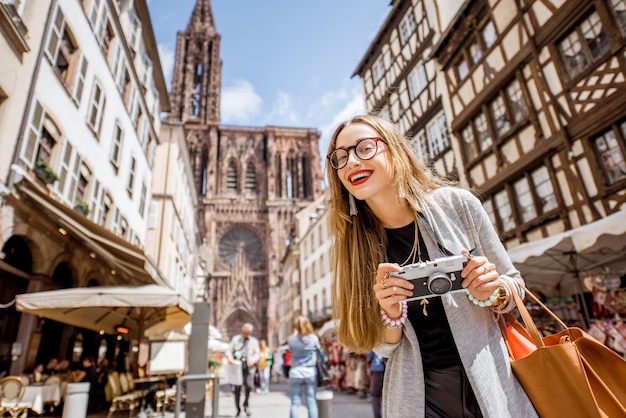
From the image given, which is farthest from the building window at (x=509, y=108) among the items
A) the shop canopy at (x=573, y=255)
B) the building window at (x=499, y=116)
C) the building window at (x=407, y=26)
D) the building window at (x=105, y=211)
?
the building window at (x=105, y=211)

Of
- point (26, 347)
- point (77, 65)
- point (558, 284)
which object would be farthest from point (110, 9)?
point (558, 284)

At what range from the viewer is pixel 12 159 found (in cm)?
697

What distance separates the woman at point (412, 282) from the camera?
3.68 feet

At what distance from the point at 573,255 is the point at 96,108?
39.6 ft

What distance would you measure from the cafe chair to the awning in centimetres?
269

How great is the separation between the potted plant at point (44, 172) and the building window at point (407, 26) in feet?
42.5

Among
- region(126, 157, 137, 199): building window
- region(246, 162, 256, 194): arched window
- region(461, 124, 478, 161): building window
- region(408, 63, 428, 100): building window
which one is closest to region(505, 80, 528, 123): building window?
region(461, 124, 478, 161): building window

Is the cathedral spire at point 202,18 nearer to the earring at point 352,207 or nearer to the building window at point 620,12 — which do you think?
the building window at point 620,12

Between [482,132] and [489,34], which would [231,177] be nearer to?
[482,132]

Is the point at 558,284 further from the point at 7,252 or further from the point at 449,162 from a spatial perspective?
the point at 7,252

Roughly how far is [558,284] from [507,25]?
6.41 meters

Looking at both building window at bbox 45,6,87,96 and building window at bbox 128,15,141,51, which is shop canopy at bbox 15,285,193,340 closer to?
building window at bbox 45,6,87,96

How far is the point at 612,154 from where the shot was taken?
752cm

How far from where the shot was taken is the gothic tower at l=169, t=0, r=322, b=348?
44.7 meters
